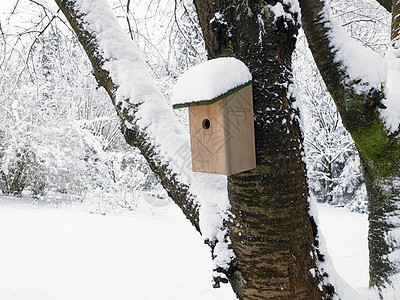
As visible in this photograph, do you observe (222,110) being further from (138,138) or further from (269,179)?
(138,138)

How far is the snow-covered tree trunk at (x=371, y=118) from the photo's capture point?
120 centimetres

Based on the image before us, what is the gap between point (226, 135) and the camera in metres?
1.05

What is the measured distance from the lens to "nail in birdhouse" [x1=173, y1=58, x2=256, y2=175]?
3.16 ft

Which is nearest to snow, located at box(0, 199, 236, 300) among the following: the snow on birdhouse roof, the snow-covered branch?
the snow-covered branch

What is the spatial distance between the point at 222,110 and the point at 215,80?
0.12 meters

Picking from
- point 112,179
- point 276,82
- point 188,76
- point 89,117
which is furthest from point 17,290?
point 89,117

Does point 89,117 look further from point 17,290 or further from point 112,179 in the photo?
point 17,290

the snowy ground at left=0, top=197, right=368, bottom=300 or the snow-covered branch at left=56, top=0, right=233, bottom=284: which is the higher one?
the snow-covered branch at left=56, top=0, right=233, bottom=284

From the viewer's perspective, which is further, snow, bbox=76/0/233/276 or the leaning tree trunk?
snow, bbox=76/0/233/276

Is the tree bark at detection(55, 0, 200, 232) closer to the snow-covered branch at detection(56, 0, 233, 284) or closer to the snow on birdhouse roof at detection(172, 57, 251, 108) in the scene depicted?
the snow-covered branch at detection(56, 0, 233, 284)

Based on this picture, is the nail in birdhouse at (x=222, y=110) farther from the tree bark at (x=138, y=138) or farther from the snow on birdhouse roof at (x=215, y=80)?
the tree bark at (x=138, y=138)

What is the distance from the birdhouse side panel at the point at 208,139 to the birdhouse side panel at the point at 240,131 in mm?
25

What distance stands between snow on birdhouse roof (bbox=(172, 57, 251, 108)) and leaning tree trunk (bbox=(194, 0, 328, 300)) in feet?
0.19

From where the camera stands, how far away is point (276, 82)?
0.98m
